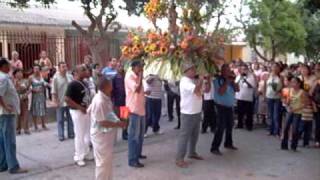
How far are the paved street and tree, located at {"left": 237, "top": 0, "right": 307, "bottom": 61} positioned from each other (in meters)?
14.9

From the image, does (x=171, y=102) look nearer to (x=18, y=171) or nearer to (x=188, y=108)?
(x=188, y=108)

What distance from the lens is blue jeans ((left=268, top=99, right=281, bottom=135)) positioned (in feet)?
31.7

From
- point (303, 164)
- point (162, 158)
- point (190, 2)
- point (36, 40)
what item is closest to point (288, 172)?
point (303, 164)

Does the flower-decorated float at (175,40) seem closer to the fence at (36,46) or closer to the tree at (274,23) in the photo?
the fence at (36,46)

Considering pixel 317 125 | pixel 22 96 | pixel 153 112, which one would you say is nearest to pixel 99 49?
pixel 22 96

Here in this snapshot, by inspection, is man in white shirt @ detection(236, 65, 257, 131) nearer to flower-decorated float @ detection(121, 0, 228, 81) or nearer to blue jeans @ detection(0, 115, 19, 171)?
flower-decorated float @ detection(121, 0, 228, 81)

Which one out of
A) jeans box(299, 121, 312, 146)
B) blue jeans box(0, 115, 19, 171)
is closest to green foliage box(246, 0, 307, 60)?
jeans box(299, 121, 312, 146)

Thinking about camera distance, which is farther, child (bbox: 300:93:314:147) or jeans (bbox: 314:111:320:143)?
jeans (bbox: 314:111:320:143)

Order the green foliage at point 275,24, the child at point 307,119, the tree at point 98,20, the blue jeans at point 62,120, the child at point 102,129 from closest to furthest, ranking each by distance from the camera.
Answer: the child at point 102,129 → the child at point 307,119 → the blue jeans at point 62,120 → the tree at point 98,20 → the green foliage at point 275,24

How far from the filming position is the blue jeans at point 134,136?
278 inches

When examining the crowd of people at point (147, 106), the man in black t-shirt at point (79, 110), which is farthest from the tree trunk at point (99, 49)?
the man in black t-shirt at point (79, 110)

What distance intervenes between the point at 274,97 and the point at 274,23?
14.8 meters

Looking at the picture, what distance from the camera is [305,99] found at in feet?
27.1

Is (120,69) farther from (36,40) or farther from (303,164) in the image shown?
(36,40)
